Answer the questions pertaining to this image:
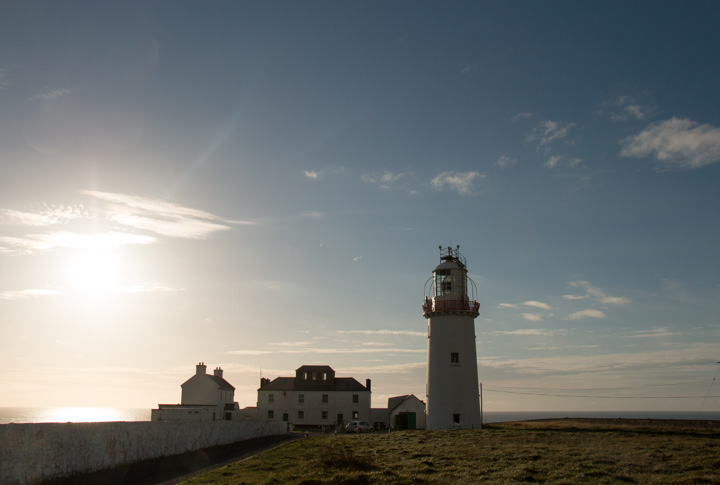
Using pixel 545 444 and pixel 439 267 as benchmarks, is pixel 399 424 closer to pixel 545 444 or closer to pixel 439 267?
pixel 439 267

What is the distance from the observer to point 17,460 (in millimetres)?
15305

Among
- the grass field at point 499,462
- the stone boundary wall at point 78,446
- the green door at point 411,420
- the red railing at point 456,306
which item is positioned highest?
the red railing at point 456,306

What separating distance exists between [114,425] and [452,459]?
43.0 feet

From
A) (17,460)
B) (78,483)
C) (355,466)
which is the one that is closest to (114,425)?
(78,483)

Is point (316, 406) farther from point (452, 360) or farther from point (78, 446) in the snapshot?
point (78, 446)


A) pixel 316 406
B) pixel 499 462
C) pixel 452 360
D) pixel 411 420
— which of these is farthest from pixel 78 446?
pixel 316 406

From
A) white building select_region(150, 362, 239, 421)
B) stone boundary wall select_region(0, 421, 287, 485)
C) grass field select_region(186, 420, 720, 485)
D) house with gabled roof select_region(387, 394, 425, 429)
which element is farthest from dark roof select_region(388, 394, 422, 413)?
stone boundary wall select_region(0, 421, 287, 485)

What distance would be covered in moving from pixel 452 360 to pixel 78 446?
28314 mm

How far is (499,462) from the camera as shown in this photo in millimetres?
21859

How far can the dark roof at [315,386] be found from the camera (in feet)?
223

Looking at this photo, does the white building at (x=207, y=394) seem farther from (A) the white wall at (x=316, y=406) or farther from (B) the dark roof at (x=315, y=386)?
(B) the dark roof at (x=315, y=386)

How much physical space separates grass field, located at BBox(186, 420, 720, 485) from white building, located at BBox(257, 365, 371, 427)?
3546 centimetres

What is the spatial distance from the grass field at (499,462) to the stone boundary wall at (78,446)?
3.53 meters

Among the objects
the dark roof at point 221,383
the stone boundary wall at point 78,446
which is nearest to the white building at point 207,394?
the dark roof at point 221,383
